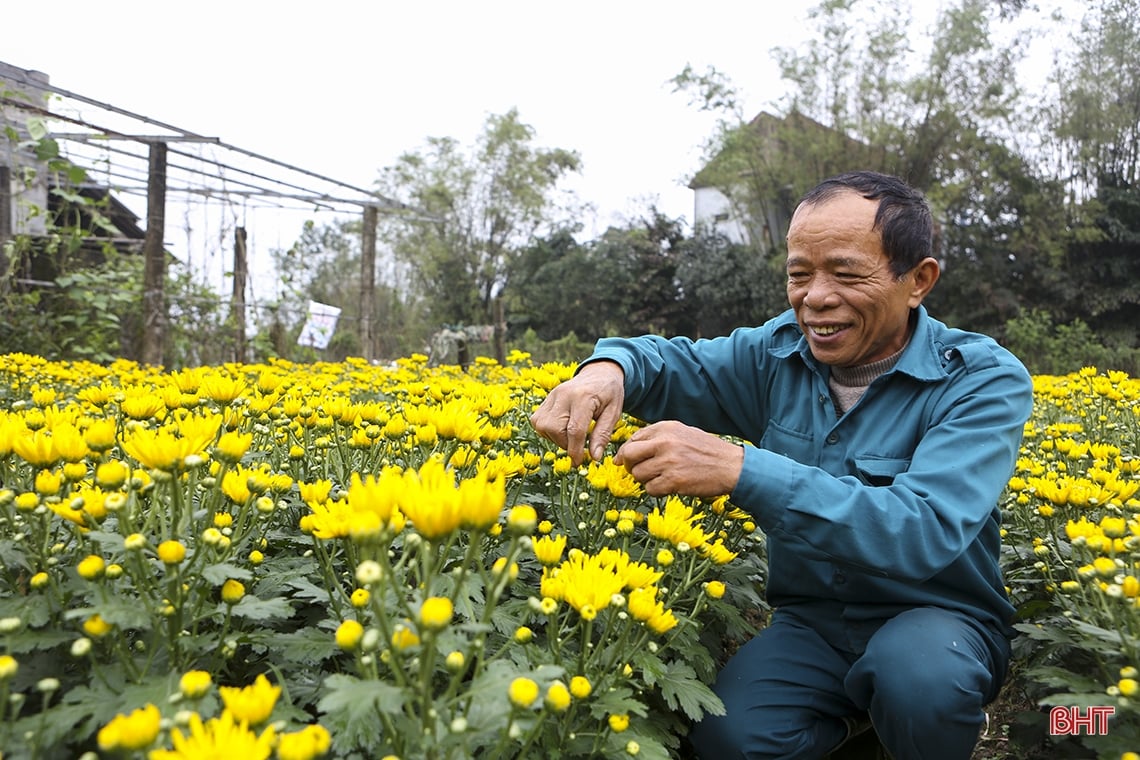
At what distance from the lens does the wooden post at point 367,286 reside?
11.3m

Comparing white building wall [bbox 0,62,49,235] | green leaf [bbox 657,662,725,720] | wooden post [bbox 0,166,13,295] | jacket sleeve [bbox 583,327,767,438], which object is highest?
white building wall [bbox 0,62,49,235]

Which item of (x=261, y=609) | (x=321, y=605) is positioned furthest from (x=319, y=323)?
(x=261, y=609)

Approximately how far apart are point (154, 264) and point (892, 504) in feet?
24.8

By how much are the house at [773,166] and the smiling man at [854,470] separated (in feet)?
64.4

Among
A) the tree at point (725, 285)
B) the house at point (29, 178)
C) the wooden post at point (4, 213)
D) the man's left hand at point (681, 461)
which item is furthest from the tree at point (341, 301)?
the man's left hand at point (681, 461)

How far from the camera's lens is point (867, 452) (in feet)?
6.94

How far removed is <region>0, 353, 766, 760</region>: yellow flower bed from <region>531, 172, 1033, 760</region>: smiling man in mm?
162

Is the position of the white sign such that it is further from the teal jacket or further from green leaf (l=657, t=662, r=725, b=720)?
green leaf (l=657, t=662, r=725, b=720)

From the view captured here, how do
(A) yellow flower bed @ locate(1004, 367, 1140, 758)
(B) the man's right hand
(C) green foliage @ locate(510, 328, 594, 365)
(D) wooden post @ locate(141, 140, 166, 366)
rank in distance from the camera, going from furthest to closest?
(C) green foliage @ locate(510, 328, 594, 365)
(D) wooden post @ locate(141, 140, 166, 366)
(B) the man's right hand
(A) yellow flower bed @ locate(1004, 367, 1140, 758)

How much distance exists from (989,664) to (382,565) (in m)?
1.73

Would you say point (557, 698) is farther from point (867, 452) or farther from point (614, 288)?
point (614, 288)

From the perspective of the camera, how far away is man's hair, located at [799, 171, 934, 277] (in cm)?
208

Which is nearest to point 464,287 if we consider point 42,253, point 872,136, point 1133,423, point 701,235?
point 701,235

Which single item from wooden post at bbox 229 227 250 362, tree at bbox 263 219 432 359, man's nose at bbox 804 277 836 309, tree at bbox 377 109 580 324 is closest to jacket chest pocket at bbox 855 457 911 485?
man's nose at bbox 804 277 836 309
